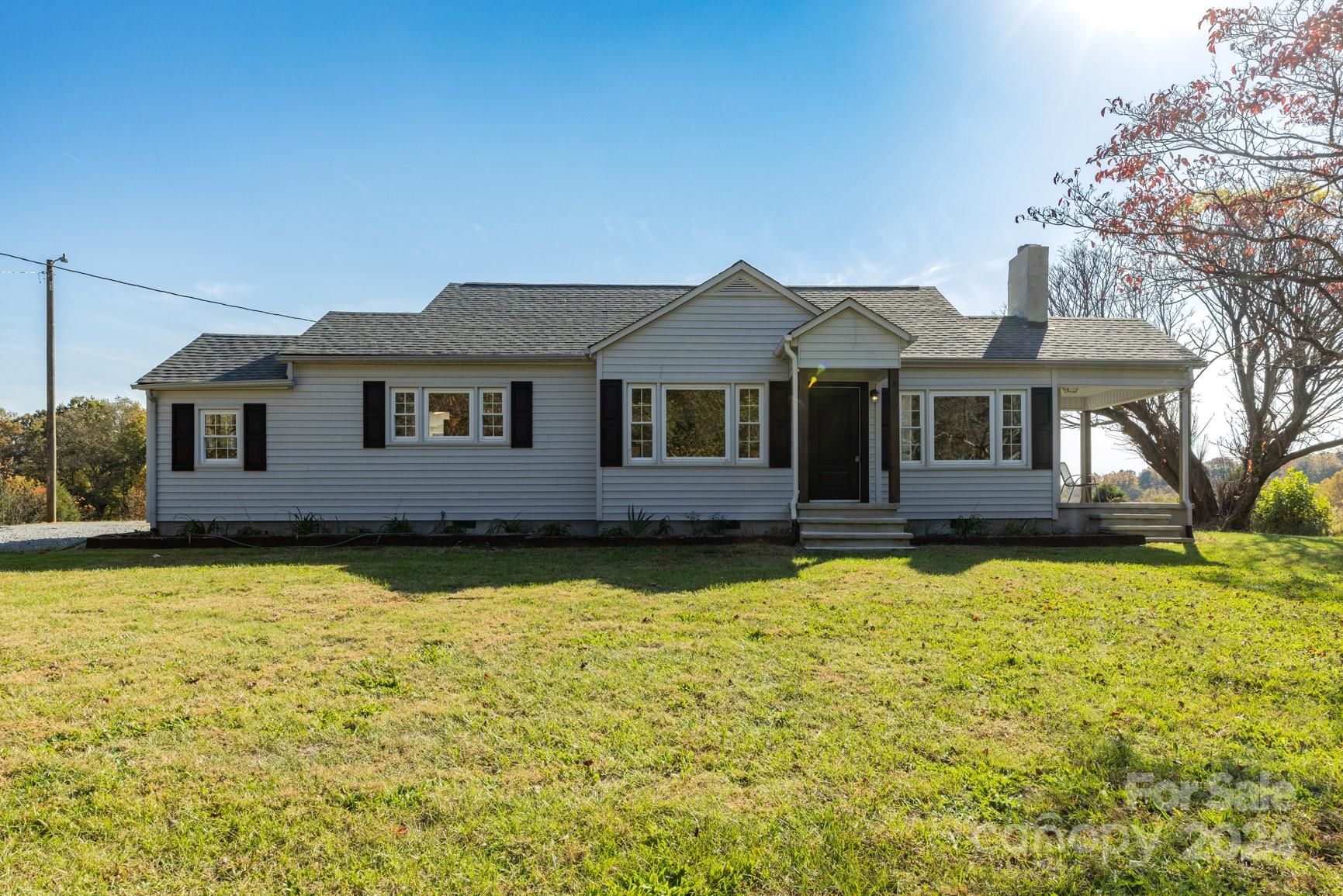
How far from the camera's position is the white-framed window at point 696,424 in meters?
12.0

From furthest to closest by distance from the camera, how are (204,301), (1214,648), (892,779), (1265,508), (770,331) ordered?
(204,301) → (1265,508) → (770,331) → (1214,648) → (892,779)

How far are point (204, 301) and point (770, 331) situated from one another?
20.1 m

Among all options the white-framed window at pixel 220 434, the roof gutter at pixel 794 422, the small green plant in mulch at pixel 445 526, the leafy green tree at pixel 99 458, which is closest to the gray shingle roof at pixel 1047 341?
the roof gutter at pixel 794 422

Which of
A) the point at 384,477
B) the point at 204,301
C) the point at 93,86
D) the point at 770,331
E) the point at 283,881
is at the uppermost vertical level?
the point at 93,86

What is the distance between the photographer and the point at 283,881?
2.31 meters

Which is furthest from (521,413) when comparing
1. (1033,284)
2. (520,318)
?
(1033,284)

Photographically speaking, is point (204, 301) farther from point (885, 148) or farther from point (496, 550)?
point (885, 148)

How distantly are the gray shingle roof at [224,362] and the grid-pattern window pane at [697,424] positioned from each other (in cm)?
768

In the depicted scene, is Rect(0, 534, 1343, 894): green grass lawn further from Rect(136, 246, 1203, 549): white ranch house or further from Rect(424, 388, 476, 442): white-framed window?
Rect(424, 388, 476, 442): white-framed window

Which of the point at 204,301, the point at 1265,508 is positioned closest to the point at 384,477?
the point at 204,301

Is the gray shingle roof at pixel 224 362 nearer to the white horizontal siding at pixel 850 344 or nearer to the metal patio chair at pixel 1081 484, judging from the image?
the white horizontal siding at pixel 850 344

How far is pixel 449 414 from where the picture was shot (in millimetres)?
12438

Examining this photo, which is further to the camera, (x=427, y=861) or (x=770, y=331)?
(x=770, y=331)

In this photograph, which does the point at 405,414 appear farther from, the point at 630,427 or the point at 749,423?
the point at 749,423
